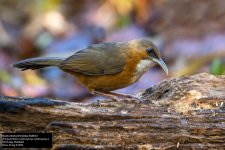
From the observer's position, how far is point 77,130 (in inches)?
203

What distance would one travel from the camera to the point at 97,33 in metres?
11.8

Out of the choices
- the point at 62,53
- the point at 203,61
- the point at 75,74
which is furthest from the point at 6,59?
the point at 75,74

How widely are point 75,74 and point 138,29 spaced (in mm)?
5196

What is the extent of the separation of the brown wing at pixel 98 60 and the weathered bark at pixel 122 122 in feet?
3.31

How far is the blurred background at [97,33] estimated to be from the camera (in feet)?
31.7

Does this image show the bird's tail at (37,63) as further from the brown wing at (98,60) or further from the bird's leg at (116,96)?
the bird's leg at (116,96)

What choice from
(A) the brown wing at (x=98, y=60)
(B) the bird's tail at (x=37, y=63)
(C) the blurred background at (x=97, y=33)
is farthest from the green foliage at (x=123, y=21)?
(B) the bird's tail at (x=37, y=63)

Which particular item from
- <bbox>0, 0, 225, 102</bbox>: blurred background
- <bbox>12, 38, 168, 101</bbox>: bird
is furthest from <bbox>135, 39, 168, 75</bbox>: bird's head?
<bbox>0, 0, 225, 102</bbox>: blurred background

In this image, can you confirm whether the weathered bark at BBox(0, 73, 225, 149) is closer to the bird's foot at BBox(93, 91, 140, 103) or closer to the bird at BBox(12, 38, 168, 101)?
the bird's foot at BBox(93, 91, 140, 103)

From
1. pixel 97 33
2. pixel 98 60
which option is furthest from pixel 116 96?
pixel 97 33

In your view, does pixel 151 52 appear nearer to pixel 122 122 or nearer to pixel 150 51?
pixel 150 51

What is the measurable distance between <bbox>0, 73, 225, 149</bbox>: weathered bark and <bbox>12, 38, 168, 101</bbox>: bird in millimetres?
878

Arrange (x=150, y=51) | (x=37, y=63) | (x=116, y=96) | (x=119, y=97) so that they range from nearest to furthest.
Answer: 1. (x=119, y=97)
2. (x=116, y=96)
3. (x=37, y=63)
4. (x=150, y=51)

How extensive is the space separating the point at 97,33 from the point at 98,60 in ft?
16.4
